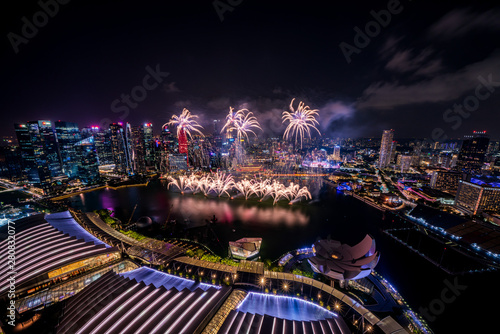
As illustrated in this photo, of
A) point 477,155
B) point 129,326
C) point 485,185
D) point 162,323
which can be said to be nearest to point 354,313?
point 162,323

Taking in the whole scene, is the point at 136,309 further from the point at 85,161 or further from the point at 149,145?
the point at 149,145

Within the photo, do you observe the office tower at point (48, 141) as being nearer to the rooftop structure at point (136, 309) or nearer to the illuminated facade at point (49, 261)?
the illuminated facade at point (49, 261)

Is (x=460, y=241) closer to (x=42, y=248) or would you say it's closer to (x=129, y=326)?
(x=129, y=326)

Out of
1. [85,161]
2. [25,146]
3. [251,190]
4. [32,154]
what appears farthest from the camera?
[85,161]

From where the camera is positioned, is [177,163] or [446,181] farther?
[177,163]

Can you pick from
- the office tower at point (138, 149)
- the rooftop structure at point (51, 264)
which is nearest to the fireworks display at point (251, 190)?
the rooftop structure at point (51, 264)

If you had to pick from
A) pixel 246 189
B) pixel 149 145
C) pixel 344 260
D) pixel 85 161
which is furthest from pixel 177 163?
pixel 344 260

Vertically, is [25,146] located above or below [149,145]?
above
